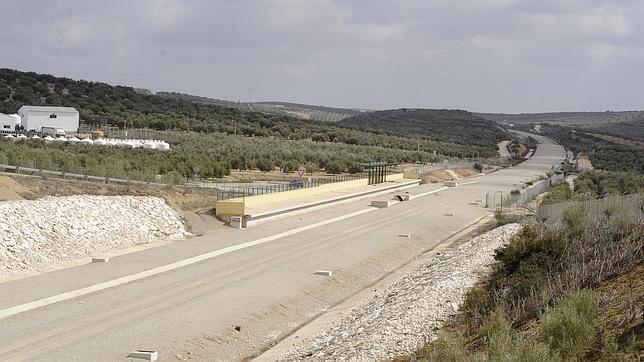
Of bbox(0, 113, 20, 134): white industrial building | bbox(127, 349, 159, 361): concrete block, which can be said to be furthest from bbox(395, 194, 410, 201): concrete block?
bbox(127, 349, 159, 361): concrete block

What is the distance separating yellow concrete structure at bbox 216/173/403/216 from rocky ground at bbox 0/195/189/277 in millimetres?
2984

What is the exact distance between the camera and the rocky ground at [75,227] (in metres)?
27.5

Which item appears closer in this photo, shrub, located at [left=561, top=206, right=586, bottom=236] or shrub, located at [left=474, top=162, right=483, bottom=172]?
shrub, located at [left=561, top=206, right=586, bottom=236]

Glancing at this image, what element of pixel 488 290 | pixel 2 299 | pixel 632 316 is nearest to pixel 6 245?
pixel 2 299

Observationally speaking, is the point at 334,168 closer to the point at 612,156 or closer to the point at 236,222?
the point at 236,222

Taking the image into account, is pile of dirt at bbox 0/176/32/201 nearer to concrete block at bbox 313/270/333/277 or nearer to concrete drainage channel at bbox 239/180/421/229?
concrete drainage channel at bbox 239/180/421/229

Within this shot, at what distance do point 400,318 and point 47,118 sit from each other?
6841cm

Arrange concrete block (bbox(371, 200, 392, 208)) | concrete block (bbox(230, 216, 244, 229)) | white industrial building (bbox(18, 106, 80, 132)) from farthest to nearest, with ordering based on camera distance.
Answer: white industrial building (bbox(18, 106, 80, 132)), concrete block (bbox(371, 200, 392, 208)), concrete block (bbox(230, 216, 244, 229))

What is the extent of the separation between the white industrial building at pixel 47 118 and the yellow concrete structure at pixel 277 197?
32.1m

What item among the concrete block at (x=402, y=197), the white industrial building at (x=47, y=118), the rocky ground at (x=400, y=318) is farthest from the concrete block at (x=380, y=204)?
the white industrial building at (x=47, y=118)

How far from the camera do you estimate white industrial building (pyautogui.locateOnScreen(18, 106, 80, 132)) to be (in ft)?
258

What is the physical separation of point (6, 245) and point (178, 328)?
10607 millimetres

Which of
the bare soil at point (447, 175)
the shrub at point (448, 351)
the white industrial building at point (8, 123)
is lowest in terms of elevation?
the bare soil at point (447, 175)

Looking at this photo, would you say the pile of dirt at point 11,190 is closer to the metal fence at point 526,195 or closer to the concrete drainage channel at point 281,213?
the concrete drainage channel at point 281,213
